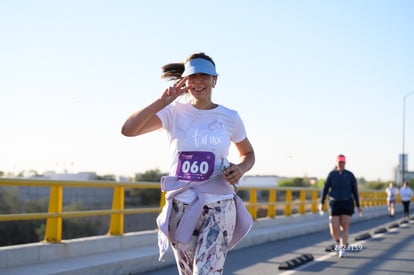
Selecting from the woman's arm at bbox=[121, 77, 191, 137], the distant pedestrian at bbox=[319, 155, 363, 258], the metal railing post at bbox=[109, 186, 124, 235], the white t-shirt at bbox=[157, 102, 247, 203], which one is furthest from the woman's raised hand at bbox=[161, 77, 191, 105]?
the distant pedestrian at bbox=[319, 155, 363, 258]

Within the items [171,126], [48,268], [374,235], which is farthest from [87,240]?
[374,235]

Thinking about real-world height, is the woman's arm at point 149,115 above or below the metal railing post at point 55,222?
above

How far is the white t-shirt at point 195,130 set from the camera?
411 centimetres

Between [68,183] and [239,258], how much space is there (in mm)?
3880

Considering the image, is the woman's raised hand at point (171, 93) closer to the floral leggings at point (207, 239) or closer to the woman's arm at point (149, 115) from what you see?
the woman's arm at point (149, 115)

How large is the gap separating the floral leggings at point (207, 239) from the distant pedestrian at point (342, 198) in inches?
329

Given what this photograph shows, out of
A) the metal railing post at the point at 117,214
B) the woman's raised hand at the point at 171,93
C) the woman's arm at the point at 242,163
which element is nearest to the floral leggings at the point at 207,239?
the woman's arm at the point at 242,163

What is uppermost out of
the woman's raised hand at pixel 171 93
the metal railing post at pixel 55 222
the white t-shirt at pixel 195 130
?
the woman's raised hand at pixel 171 93

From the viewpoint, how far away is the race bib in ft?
13.4

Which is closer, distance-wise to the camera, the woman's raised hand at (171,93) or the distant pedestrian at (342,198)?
the woman's raised hand at (171,93)

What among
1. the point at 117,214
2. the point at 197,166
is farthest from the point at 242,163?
the point at 117,214

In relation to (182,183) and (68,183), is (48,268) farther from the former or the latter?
(182,183)

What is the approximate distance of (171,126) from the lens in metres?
4.17

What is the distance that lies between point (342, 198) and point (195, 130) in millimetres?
8565
